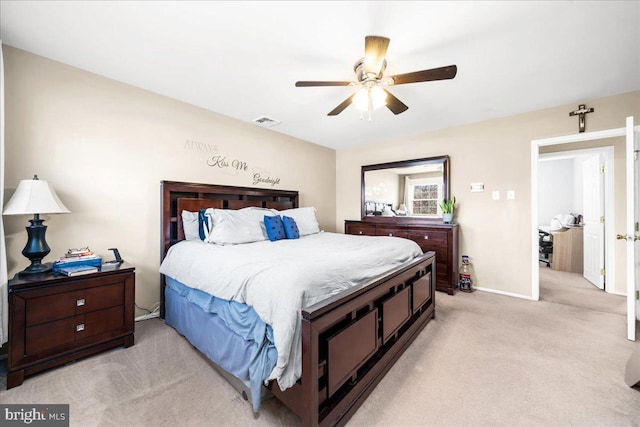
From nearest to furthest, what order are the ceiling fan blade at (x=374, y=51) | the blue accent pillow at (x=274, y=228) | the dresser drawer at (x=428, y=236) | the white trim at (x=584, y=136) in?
the ceiling fan blade at (x=374, y=51) → the white trim at (x=584, y=136) → the blue accent pillow at (x=274, y=228) → the dresser drawer at (x=428, y=236)

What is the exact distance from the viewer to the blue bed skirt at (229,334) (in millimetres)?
1412

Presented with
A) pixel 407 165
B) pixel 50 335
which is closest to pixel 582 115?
pixel 407 165

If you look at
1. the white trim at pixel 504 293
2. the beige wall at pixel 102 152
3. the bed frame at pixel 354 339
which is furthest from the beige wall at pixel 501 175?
the beige wall at pixel 102 152

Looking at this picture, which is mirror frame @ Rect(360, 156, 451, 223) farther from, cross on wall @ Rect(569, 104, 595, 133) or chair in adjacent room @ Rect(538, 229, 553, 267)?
chair in adjacent room @ Rect(538, 229, 553, 267)

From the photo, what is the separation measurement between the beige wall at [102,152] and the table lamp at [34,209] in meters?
0.31

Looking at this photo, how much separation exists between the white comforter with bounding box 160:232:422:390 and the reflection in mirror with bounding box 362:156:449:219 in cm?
204

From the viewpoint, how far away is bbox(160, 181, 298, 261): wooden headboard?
2832mm

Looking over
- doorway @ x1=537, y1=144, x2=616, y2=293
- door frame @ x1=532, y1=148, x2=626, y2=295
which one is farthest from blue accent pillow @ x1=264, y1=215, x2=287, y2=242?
door frame @ x1=532, y1=148, x2=626, y2=295

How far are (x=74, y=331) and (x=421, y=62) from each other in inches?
142

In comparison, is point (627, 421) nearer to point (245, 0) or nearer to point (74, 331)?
point (245, 0)

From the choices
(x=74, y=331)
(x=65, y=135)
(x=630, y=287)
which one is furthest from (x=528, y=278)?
(x=65, y=135)

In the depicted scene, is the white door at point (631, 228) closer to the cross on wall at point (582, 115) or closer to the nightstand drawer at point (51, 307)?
the cross on wall at point (582, 115)

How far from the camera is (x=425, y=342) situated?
89.5 inches

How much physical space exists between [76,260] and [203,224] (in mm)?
1042
